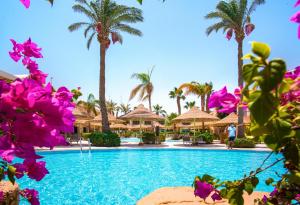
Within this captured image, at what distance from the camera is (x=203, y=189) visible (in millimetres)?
1348

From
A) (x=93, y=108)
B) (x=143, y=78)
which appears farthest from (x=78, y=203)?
(x=93, y=108)

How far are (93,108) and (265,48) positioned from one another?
191 feet

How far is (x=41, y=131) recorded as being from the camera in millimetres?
656

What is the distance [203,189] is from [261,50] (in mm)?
951

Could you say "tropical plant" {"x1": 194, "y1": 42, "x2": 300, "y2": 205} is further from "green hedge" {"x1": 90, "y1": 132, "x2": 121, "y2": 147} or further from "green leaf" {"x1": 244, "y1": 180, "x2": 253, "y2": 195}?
"green hedge" {"x1": 90, "y1": 132, "x2": 121, "y2": 147}

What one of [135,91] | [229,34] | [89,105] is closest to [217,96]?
[229,34]

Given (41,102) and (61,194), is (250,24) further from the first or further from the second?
(41,102)

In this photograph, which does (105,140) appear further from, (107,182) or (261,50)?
(261,50)

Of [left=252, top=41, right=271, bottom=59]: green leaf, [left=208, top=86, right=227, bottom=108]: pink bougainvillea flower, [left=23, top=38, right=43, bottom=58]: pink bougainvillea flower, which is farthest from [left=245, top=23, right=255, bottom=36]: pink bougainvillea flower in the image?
[left=252, top=41, right=271, bottom=59]: green leaf

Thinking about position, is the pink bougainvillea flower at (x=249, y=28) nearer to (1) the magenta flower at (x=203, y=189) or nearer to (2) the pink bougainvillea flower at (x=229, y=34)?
(2) the pink bougainvillea flower at (x=229, y=34)

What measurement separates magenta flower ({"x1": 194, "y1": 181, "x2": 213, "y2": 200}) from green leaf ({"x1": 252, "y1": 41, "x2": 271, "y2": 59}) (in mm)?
936

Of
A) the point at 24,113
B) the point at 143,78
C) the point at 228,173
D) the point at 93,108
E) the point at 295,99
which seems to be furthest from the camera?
the point at 93,108

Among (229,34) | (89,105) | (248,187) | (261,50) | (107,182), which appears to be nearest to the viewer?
(261,50)

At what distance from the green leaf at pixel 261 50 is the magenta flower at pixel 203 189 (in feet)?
3.07
